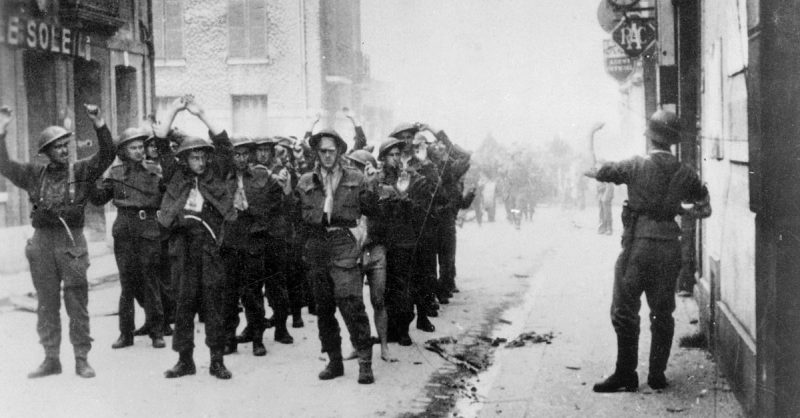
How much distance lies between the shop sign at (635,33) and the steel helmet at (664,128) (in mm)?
6807

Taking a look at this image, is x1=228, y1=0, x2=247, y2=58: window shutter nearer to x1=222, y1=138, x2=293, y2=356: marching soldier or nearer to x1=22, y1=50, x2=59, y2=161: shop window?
x1=22, y1=50, x2=59, y2=161: shop window

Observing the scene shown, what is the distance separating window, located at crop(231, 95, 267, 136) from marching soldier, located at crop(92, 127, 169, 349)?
19407 millimetres

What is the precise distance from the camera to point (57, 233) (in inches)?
267

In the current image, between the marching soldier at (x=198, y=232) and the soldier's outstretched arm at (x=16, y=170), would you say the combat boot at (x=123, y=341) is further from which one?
the soldier's outstretched arm at (x=16, y=170)

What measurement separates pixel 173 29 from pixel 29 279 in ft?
56.5

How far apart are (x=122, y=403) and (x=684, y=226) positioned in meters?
6.92

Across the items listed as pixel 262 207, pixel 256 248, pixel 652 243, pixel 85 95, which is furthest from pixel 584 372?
pixel 85 95

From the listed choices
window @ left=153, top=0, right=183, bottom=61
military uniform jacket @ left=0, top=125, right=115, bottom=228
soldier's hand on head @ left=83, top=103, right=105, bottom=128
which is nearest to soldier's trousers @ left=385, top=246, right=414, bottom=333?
military uniform jacket @ left=0, top=125, right=115, bottom=228

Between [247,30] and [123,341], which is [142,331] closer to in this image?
[123,341]

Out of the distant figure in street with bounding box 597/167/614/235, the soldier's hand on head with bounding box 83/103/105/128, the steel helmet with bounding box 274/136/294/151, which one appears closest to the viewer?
the soldier's hand on head with bounding box 83/103/105/128

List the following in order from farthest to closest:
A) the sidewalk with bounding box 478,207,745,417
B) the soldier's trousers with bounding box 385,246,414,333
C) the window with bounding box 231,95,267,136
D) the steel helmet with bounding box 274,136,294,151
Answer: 1. the window with bounding box 231,95,267,136
2. the steel helmet with bounding box 274,136,294,151
3. the soldier's trousers with bounding box 385,246,414,333
4. the sidewalk with bounding box 478,207,745,417

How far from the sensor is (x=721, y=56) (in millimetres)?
7164

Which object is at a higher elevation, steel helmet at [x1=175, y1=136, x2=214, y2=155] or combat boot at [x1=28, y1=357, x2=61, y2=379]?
steel helmet at [x1=175, y1=136, x2=214, y2=155]

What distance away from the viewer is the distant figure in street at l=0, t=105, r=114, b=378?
22.0 feet
